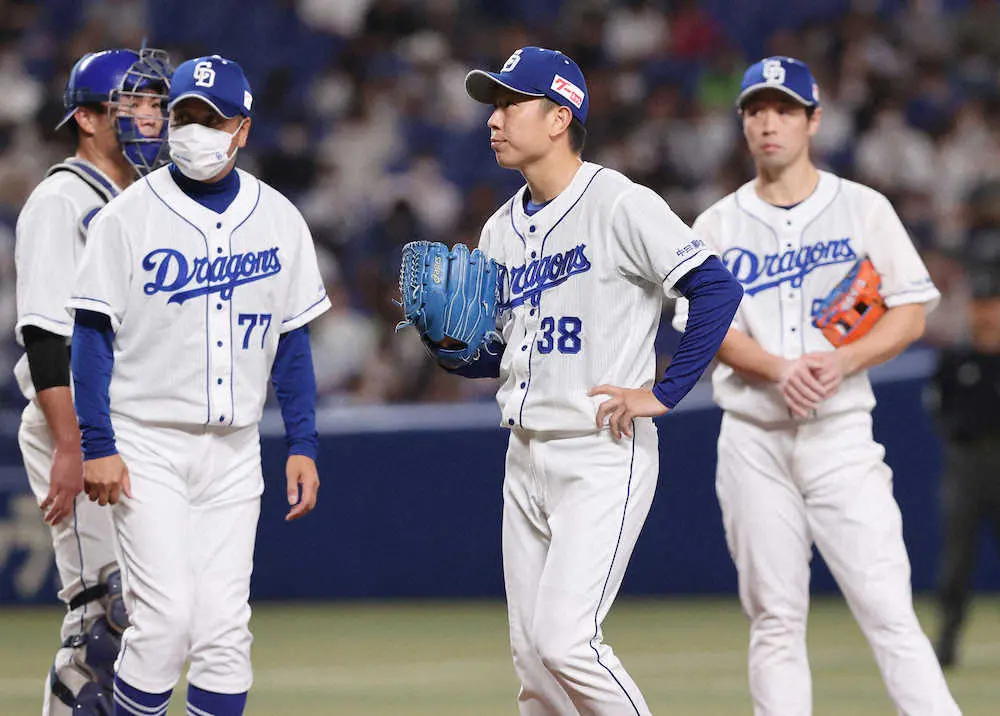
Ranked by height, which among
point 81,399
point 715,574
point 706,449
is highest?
point 81,399

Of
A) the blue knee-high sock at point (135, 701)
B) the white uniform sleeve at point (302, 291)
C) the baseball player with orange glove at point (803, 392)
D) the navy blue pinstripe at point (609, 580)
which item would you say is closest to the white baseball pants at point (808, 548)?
the baseball player with orange glove at point (803, 392)

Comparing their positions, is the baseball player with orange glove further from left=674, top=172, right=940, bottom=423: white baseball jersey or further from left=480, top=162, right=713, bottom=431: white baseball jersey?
left=480, top=162, right=713, bottom=431: white baseball jersey

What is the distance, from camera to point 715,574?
37.1 feet

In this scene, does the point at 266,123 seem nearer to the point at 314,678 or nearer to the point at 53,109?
the point at 53,109

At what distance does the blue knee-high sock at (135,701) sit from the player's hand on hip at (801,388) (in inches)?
91.8

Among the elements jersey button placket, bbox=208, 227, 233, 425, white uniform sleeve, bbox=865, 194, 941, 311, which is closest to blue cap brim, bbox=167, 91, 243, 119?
jersey button placket, bbox=208, 227, 233, 425

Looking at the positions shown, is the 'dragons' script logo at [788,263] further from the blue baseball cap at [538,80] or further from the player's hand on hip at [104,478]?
the player's hand on hip at [104,478]

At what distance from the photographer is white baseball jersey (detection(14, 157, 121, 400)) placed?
543cm

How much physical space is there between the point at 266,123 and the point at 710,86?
419cm

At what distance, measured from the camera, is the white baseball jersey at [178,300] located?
5094mm

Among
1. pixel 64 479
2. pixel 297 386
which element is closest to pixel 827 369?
pixel 297 386

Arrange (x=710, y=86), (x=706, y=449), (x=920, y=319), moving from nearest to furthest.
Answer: (x=920, y=319) < (x=706, y=449) < (x=710, y=86)

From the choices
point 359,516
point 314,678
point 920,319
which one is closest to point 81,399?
point 920,319

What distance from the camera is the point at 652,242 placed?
4.84 m
